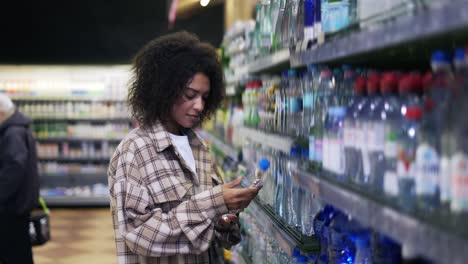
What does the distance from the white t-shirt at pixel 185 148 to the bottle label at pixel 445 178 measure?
1.53 m

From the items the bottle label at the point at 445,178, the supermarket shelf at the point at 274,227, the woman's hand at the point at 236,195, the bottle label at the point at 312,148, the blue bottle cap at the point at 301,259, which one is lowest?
the blue bottle cap at the point at 301,259

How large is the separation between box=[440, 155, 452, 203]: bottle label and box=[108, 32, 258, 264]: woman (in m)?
1.28

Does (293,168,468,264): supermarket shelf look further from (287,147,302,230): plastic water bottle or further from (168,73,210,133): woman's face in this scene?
(287,147,302,230): plastic water bottle

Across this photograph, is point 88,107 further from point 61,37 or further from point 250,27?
point 250,27

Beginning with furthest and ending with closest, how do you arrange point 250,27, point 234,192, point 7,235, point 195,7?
point 195,7 → point 7,235 → point 250,27 → point 234,192

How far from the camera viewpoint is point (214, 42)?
12.3 metres

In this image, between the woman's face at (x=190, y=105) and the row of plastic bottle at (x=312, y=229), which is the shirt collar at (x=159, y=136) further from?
the row of plastic bottle at (x=312, y=229)

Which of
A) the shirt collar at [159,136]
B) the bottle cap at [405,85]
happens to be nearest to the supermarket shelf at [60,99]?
the shirt collar at [159,136]

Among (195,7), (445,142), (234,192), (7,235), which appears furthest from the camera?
(195,7)

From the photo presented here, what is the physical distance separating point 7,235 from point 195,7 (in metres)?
6.61

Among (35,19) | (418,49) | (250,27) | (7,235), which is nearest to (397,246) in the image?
(418,49)

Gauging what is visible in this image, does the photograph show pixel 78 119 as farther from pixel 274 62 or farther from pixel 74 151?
pixel 274 62

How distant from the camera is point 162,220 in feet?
8.50

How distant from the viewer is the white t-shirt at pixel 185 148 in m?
2.83
